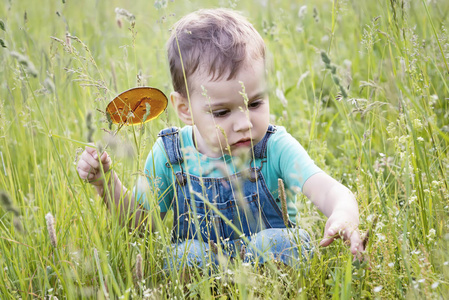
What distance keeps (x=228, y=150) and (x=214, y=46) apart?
45 centimetres

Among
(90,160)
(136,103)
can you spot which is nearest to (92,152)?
(90,160)

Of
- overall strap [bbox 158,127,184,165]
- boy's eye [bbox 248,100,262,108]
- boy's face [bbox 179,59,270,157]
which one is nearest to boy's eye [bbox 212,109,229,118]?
boy's face [bbox 179,59,270,157]

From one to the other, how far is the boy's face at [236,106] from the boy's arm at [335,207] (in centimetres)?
30

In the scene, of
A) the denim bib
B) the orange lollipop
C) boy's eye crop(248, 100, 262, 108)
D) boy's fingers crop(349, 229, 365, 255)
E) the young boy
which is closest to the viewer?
boy's fingers crop(349, 229, 365, 255)

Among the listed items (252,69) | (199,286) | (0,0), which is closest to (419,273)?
(199,286)

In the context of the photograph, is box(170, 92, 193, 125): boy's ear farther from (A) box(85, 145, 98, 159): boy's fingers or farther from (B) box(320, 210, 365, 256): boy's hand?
(B) box(320, 210, 365, 256): boy's hand

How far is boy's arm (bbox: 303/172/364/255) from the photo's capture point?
4.61 ft

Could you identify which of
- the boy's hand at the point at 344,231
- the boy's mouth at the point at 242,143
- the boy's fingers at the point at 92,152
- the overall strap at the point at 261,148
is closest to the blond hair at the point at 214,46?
the boy's mouth at the point at 242,143

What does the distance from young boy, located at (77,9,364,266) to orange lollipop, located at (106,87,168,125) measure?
13cm

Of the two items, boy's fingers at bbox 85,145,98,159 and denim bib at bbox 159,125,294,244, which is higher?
boy's fingers at bbox 85,145,98,159

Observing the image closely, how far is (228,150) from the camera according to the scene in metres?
1.77

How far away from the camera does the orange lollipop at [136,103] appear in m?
1.64

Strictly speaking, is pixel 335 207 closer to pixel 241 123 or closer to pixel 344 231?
pixel 344 231

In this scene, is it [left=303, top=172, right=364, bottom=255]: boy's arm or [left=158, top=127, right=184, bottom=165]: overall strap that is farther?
[left=158, top=127, right=184, bottom=165]: overall strap
